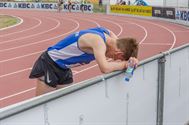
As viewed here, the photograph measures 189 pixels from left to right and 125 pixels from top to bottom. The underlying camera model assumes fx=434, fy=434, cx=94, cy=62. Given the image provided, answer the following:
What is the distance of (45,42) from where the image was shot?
820 inches

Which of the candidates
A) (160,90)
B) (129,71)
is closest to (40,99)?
(129,71)

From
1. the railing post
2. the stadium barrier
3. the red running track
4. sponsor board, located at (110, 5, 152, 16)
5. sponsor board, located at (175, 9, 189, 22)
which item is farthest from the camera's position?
sponsor board, located at (110, 5, 152, 16)

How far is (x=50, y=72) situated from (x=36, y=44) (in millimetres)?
14962

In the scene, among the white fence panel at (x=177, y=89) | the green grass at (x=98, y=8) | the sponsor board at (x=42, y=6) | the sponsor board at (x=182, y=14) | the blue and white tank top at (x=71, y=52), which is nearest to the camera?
the blue and white tank top at (x=71, y=52)

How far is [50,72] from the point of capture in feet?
17.2

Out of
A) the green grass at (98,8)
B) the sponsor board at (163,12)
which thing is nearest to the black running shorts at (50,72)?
the sponsor board at (163,12)

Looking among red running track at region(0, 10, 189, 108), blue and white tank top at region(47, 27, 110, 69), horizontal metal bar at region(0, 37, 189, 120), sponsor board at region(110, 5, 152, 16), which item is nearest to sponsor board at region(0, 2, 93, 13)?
sponsor board at region(110, 5, 152, 16)

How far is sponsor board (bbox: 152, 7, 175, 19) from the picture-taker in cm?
3231

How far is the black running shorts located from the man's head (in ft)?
3.51

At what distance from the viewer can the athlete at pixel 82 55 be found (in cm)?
427

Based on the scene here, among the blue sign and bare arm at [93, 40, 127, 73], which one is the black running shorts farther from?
the blue sign

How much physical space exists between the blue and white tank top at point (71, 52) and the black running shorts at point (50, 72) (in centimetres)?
7

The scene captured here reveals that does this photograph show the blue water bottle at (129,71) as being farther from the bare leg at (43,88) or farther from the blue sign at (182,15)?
the blue sign at (182,15)

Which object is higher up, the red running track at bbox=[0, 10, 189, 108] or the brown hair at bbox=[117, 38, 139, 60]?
the brown hair at bbox=[117, 38, 139, 60]
